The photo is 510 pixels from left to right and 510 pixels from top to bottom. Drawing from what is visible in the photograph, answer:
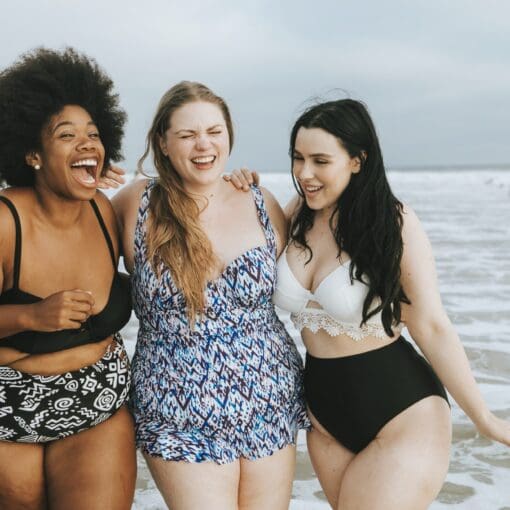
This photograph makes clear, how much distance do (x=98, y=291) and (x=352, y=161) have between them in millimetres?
1325

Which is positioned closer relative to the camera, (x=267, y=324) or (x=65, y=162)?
(x=65, y=162)

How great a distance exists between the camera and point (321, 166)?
10.2ft

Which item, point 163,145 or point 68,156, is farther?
point 163,145

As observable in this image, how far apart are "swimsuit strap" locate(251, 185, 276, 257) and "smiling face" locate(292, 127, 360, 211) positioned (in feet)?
0.77

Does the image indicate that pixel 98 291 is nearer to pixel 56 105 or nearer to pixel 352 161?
pixel 56 105

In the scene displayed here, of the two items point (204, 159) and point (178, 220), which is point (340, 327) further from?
point (204, 159)

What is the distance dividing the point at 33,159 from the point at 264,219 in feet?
3.75

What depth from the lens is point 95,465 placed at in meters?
2.73

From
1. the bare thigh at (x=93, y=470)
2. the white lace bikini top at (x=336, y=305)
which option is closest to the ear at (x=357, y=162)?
the white lace bikini top at (x=336, y=305)

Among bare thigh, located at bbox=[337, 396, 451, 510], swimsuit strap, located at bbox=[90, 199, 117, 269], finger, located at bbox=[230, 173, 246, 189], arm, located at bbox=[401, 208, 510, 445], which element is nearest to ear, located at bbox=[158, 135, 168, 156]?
finger, located at bbox=[230, 173, 246, 189]

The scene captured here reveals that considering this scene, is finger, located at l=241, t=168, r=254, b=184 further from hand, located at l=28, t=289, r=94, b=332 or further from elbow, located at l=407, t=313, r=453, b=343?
hand, located at l=28, t=289, r=94, b=332

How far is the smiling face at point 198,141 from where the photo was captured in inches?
125

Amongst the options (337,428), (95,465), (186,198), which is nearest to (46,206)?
(186,198)

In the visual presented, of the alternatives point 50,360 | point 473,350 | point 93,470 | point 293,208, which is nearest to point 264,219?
point 293,208
